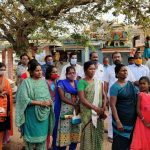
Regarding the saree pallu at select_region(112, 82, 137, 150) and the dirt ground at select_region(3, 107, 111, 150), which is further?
the dirt ground at select_region(3, 107, 111, 150)

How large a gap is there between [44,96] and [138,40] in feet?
69.5

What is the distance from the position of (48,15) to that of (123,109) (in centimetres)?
476

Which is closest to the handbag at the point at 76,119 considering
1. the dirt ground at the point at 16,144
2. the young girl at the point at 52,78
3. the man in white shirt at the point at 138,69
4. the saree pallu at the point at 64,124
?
the saree pallu at the point at 64,124

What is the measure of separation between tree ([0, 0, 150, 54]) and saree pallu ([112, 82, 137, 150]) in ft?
13.8

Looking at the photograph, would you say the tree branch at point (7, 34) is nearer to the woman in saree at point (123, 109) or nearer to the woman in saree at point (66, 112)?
the woman in saree at point (66, 112)

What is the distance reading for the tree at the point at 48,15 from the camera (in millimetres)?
9164

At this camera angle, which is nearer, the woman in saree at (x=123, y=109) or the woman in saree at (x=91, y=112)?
the woman in saree at (x=123, y=109)

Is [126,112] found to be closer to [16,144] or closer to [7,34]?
[16,144]

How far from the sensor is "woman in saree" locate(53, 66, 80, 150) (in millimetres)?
5988

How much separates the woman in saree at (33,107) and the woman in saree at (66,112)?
1.06 feet

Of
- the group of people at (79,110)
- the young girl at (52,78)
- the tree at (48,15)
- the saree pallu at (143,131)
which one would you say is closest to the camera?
the saree pallu at (143,131)

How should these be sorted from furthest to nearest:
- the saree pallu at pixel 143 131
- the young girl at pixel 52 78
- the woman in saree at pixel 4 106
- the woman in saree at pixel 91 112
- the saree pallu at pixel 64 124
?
the young girl at pixel 52 78 → the woman in saree at pixel 4 106 → the saree pallu at pixel 64 124 → the woman in saree at pixel 91 112 → the saree pallu at pixel 143 131

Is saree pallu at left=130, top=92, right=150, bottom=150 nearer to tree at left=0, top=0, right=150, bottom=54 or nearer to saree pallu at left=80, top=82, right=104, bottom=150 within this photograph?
saree pallu at left=80, top=82, right=104, bottom=150

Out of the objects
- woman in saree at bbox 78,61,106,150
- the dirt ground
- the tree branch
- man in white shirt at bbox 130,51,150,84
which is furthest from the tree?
woman in saree at bbox 78,61,106,150
